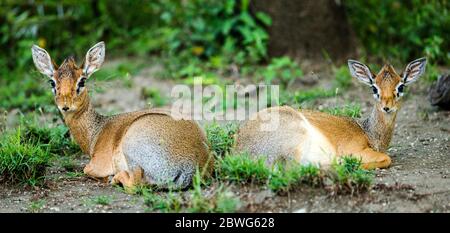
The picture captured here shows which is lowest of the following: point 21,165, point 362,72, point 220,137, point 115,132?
point 21,165

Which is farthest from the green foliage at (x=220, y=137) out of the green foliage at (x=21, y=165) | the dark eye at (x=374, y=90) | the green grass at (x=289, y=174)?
the green foliage at (x=21, y=165)

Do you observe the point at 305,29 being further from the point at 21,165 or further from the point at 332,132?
the point at 21,165

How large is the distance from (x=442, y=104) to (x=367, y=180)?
3.57 meters

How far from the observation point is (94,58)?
867cm

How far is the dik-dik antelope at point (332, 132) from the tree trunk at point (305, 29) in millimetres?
4029

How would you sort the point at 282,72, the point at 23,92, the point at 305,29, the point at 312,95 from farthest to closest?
the point at 305,29, the point at 23,92, the point at 282,72, the point at 312,95

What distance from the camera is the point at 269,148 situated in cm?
754

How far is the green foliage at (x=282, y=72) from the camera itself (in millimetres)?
11682

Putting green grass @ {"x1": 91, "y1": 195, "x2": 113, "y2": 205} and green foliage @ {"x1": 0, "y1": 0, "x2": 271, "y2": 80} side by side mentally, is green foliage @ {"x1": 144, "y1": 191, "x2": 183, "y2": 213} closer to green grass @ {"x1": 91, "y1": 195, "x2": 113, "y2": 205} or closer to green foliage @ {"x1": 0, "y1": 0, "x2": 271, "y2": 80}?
green grass @ {"x1": 91, "y1": 195, "x2": 113, "y2": 205}

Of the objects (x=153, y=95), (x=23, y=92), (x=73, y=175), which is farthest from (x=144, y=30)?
(x=73, y=175)

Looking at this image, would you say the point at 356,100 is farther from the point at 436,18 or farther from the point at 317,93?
the point at 436,18

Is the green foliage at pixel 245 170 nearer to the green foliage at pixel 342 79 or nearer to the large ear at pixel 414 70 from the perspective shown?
the large ear at pixel 414 70

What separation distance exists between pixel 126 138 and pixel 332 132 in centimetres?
205
